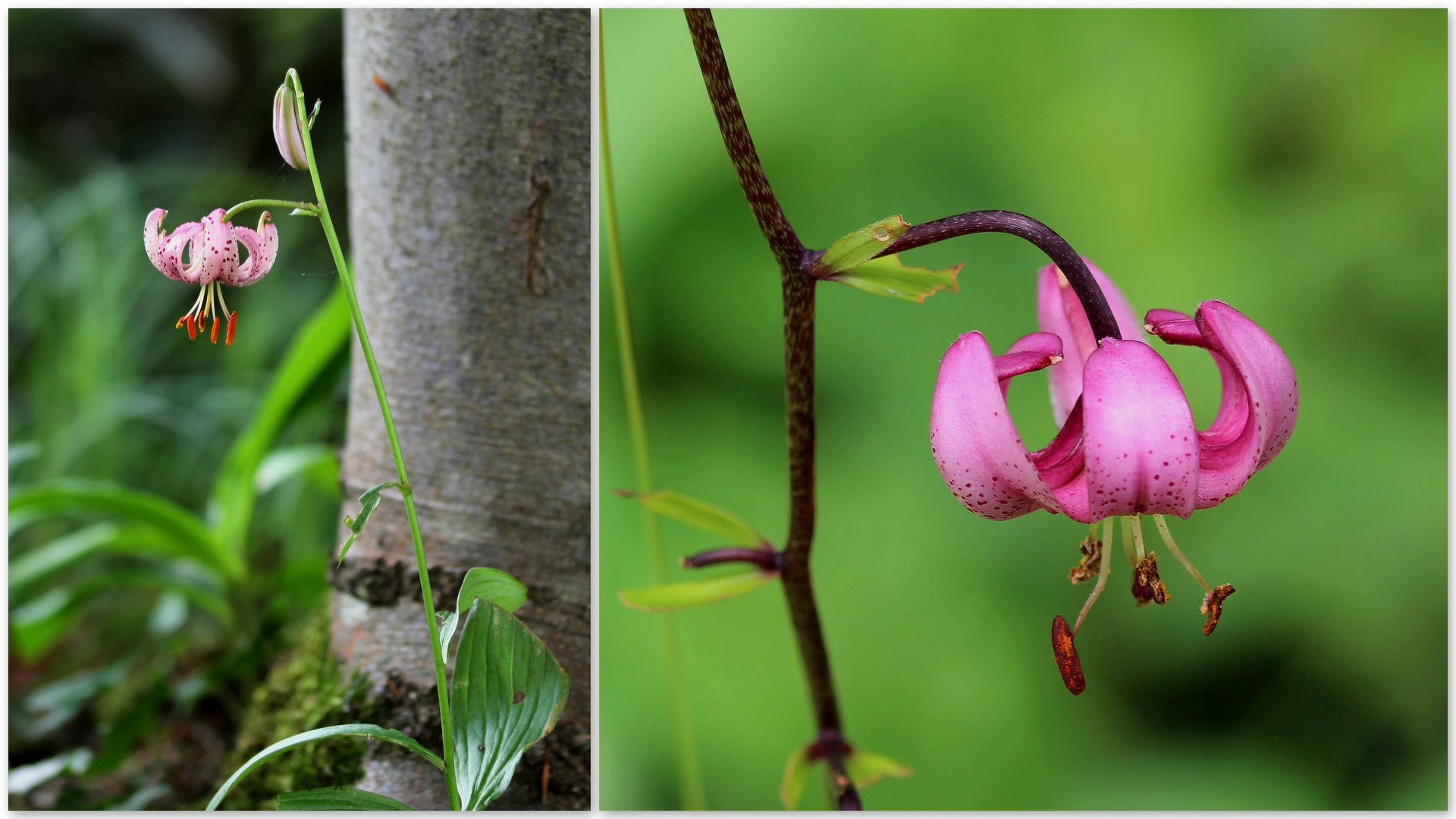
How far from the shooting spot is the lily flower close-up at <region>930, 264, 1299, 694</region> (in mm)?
347

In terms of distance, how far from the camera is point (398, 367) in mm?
632

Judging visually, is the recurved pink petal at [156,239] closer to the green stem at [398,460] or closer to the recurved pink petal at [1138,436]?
the green stem at [398,460]

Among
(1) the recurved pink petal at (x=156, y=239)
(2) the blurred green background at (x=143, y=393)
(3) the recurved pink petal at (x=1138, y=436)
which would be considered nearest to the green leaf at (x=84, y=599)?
(2) the blurred green background at (x=143, y=393)

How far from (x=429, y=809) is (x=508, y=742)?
0.43 ft

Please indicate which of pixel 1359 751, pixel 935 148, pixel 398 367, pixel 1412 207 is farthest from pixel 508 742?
pixel 1412 207

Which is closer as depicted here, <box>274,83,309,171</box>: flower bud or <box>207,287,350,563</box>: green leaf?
<box>274,83,309,171</box>: flower bud

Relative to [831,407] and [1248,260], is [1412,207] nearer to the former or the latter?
[1248,260]

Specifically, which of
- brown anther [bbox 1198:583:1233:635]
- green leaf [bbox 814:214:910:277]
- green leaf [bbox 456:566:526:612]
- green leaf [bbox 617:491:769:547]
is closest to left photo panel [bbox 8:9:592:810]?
green leaf [bbox 456:566:526:612]

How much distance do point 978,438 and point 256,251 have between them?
0.44 meters

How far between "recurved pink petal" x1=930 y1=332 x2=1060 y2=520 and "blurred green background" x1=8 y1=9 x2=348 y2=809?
1.54 feet

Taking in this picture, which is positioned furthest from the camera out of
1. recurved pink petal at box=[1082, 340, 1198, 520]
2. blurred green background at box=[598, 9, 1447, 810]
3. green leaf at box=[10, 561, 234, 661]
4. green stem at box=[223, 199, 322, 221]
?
green leaf at box=[10, 561, 234, 661]

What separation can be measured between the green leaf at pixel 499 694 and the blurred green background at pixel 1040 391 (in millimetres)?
134

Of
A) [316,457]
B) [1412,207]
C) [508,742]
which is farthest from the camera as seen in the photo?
[316,457]

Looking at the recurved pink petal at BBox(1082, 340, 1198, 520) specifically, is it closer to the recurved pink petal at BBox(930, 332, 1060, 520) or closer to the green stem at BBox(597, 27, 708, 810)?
the recurved pink petal at BBox(930, 332, 1060, 520)
